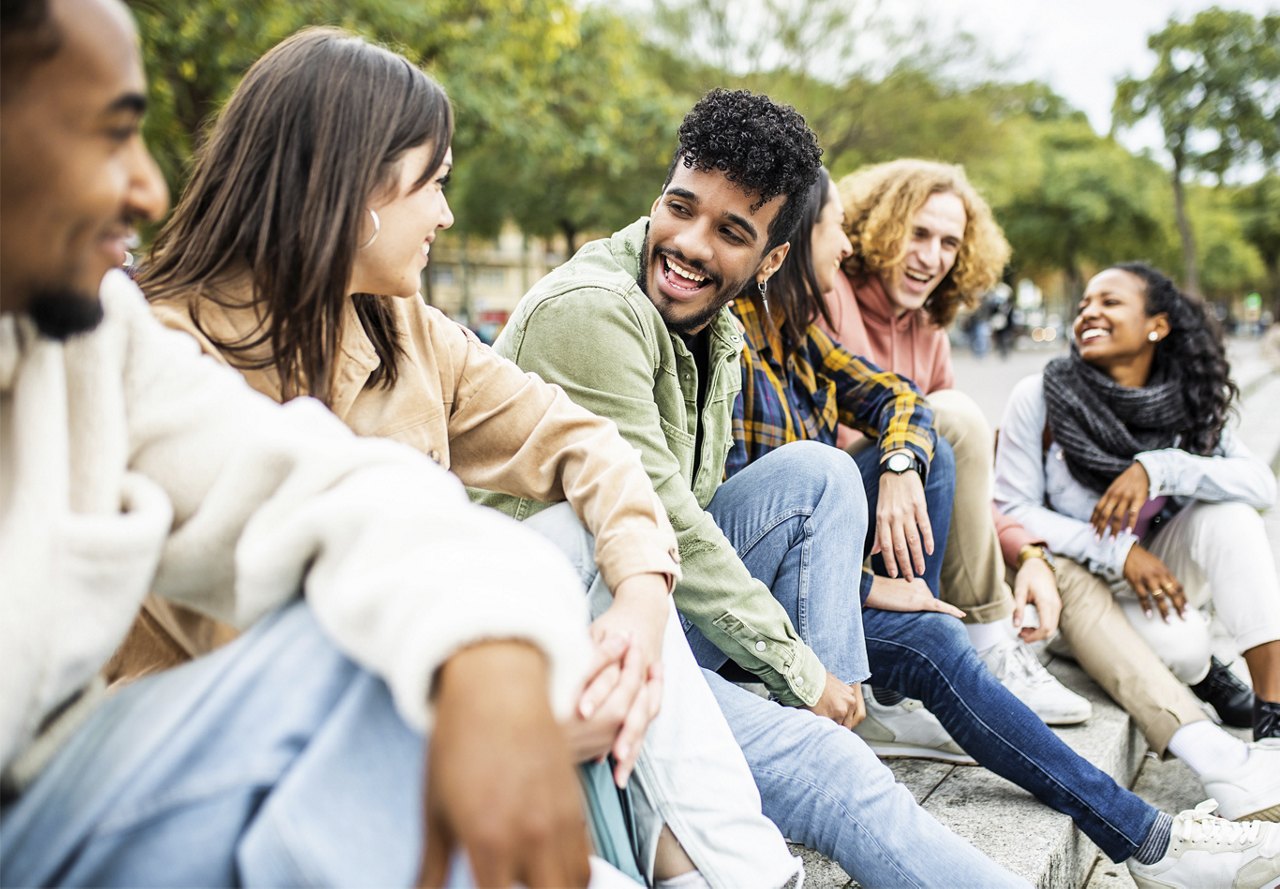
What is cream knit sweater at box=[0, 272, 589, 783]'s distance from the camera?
3.34 feet

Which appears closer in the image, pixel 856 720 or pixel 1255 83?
pixel 856 720

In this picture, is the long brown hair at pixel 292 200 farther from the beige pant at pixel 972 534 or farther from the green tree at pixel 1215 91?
the green tree at pixel 1215 91

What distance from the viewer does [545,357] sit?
228 centimetres

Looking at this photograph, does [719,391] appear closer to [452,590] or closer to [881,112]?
[452,590]

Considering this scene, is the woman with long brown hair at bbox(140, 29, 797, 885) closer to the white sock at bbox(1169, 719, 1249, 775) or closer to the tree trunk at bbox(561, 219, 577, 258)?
the white sock at bbox(1169, 719, 1249, 775)

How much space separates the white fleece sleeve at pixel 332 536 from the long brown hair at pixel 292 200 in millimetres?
388

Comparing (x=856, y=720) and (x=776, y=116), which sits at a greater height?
(x=776, y=116)

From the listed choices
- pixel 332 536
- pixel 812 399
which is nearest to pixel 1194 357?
pixel 812 399

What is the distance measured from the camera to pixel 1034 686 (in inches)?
120

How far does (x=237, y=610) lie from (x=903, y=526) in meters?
1.88

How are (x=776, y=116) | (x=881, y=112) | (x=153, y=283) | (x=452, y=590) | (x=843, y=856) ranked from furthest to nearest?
(x=881, y=112) < (x=776, y=116) < (x=843, y=856) < (x=153, y=283) < (x=452, y=590)

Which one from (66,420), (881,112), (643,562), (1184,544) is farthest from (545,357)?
(881,112)

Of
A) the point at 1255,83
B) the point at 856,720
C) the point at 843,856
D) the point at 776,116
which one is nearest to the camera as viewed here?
the point at 843,856

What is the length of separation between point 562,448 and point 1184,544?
2.53 meters
